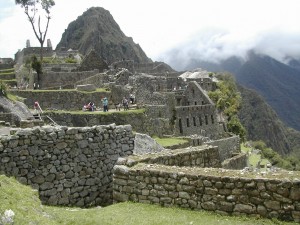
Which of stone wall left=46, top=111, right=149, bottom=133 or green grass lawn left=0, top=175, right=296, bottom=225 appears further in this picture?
stone wall left=46, top=111, right=149, bottom=133

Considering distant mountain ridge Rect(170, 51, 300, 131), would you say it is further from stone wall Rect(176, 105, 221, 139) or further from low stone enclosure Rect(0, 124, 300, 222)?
low stone enclosure Rect(0, 124, 300, 222)

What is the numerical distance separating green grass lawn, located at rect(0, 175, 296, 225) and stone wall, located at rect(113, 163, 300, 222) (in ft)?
0.58

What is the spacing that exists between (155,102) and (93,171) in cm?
2858

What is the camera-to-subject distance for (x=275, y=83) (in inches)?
6083

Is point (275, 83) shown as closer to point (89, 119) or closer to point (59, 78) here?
point (59, 78)

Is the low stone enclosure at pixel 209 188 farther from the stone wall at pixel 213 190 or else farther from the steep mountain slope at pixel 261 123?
the steep mountain slope at pixel 261 123

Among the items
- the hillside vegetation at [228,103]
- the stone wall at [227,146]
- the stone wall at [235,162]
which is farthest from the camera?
the hillside vegetation at [228,103]

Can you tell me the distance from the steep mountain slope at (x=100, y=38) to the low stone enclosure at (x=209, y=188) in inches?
3472

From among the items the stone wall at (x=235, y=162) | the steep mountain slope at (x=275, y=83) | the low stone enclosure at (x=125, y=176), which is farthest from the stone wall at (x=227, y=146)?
the steep mountain slope at (x=275, y=83)

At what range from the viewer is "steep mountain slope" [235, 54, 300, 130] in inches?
5689

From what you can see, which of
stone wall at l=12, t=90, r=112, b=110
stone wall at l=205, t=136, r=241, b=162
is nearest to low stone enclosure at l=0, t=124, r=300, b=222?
stone wall at l=12, t=90, r=112, b=110

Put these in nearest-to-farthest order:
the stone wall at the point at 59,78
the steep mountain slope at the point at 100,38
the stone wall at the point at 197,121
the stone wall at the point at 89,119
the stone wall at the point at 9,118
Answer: the stone wall at the point at 9,118 → the stone wall at the point at 89,119 → the stone wall at the point at 197,121 → the stone wall at the point at 59,78 → the steep mountain slope at the point at 100,38

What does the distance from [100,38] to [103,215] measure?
97523 millimetres

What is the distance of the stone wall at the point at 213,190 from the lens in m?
7.72
